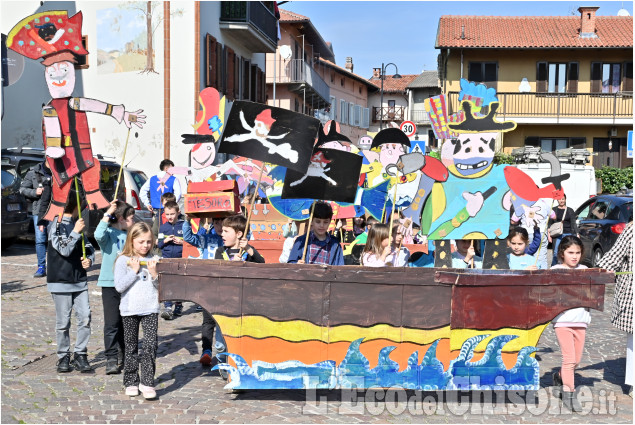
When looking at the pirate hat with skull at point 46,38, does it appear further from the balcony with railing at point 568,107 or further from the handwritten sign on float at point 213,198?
the balcony with railing at point 568,107

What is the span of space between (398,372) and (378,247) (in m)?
1.26

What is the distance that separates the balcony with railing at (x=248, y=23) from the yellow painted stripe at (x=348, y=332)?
849 inches

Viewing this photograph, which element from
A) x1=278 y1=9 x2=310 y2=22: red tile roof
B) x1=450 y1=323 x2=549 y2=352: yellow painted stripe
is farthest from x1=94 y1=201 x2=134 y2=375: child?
x1=278 y1=9 x2=310 y2=22: red tile roof

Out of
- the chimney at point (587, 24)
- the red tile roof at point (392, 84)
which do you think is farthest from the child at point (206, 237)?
the red tile roof at point (392, 84)

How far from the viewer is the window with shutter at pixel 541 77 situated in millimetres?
34594

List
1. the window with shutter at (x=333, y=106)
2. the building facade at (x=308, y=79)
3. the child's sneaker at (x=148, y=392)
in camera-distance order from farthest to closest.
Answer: the window with shutter at (x=333, y=106) < the building facade at (x=308, y=79) < the child's sneaker at (x=148, y=392)

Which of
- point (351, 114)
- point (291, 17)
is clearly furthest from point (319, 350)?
point (351, 114)

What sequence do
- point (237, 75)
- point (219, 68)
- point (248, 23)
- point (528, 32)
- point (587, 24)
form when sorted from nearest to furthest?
point (219, 68) < point (248, 23) < point (237, 75) < point (587, 24) < point (528, 32)

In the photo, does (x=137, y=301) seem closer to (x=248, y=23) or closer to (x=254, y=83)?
(x=248, y=23)

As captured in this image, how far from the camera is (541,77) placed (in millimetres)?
34781

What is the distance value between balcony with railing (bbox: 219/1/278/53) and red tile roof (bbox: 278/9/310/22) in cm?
1066

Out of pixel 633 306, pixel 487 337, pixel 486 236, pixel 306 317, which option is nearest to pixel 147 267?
pixel 306 317

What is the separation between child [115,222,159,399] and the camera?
5.73 meters

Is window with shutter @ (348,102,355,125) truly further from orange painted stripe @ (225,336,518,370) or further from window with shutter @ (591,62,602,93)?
orange painted stripe @ (225,336,518,370)
